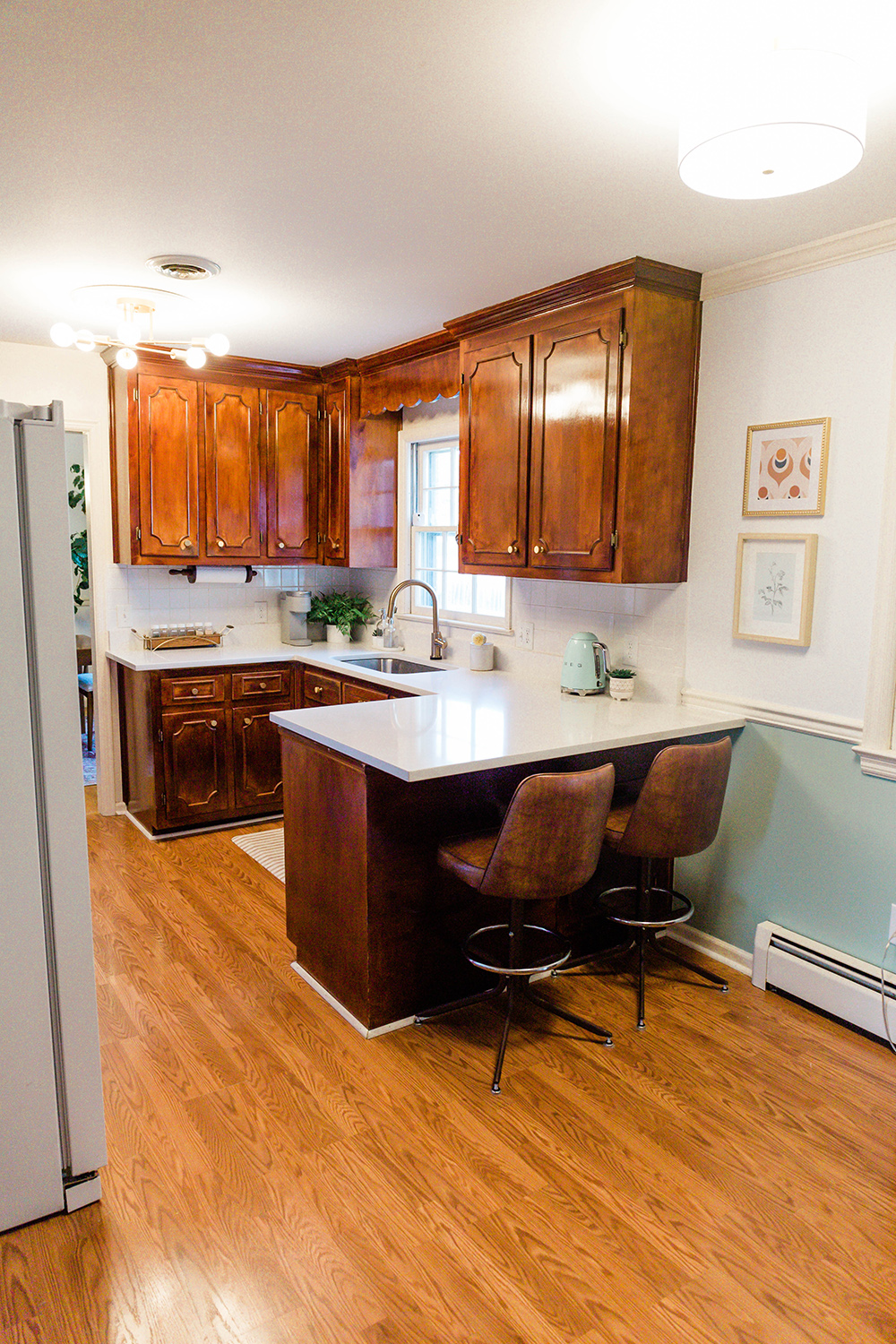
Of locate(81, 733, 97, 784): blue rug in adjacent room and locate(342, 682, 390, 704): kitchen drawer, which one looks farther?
locate(81, 733, 97, 784): blue rug in adjacent room

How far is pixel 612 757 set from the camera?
3266mm

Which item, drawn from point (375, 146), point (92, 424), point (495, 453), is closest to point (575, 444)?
point (495, 453)

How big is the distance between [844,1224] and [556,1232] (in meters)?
0.65

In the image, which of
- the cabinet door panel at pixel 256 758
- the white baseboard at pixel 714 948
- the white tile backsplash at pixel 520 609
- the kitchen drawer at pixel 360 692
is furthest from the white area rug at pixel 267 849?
the white baseboard at pixel 714 948

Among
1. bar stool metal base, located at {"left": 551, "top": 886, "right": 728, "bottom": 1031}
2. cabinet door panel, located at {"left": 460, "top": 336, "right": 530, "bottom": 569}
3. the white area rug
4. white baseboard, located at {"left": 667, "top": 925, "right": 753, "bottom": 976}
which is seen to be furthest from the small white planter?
the white area rug

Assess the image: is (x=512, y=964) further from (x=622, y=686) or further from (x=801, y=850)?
(x=622, y=686)

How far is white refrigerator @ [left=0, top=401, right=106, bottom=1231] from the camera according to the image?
1804 mm

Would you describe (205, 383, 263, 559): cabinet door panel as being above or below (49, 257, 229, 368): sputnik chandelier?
below

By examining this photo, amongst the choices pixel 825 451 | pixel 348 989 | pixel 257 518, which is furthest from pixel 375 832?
pixel 257 518

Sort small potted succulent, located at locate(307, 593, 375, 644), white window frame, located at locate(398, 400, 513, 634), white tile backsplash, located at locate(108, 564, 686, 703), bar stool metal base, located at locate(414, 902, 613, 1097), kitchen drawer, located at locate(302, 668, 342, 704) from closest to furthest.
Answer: bar stool metal base, located at locate(414, 902, 613, 1097) < white tile backsplash, located at locate(108, 564, 686, 703) < kitchen drawer, located at locate(302, 668, 342, 704) < white window frame, located at locate(398, 400, 513, 634) < small potted succulent, located at locate(307, 593, 375, 644)

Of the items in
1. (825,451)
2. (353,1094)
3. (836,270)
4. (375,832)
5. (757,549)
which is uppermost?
(836,270)

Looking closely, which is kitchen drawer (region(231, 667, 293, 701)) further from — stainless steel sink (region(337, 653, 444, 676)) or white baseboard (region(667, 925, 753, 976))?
white baseboard (region(667, 925, 753, 976))

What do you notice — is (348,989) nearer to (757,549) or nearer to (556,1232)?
(556,1232)

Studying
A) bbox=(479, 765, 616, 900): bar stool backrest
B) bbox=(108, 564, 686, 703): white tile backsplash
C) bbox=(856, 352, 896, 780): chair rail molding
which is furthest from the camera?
bbox=(108, 564, 686, 703): white tile backsplash
